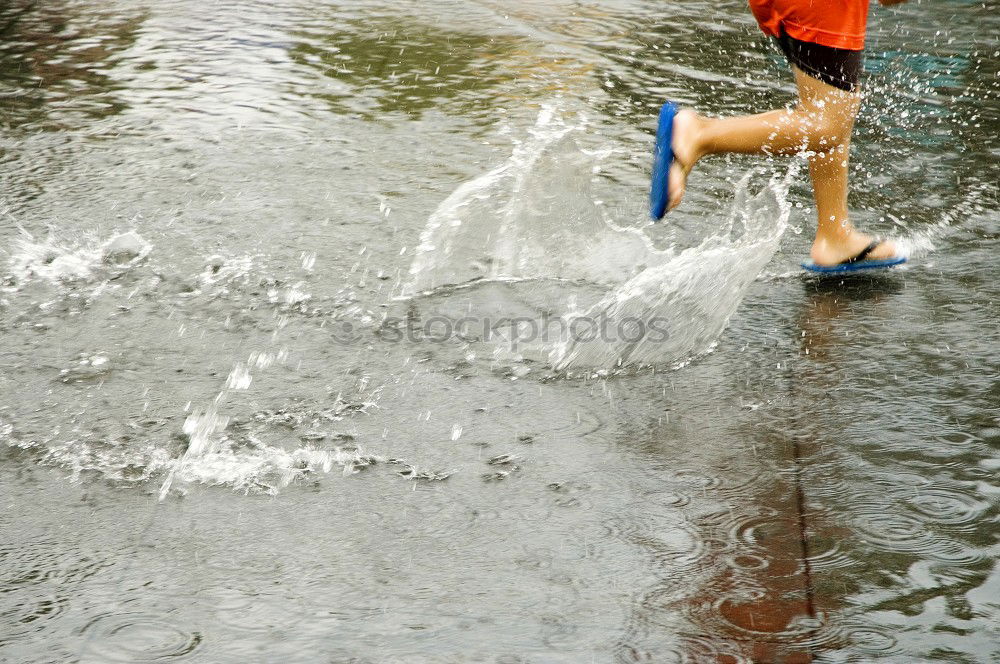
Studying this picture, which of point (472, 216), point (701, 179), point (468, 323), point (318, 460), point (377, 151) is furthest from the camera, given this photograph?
point (377, 151)

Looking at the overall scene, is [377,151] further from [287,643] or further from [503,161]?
[287,643]

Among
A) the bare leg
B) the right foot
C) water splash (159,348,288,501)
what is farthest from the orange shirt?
water splash (159,348,288,501)

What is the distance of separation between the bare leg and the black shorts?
0.07ft

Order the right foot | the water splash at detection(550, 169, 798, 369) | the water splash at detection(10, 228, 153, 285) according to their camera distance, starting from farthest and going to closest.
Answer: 1. the water splash at detection(10, 228, 153, 285)
2. the right foot
3. the water splash at detection(550, 169, 798, 369)

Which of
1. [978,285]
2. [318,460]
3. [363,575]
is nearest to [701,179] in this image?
[978,285]

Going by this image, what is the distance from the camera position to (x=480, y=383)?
3041 mm

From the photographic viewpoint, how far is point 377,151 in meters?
4.81

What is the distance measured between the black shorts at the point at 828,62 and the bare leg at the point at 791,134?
0.02 metres

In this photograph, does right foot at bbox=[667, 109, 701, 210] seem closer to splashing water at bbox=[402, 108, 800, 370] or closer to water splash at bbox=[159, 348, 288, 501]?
splashing water at bbox=[402, 108, 800, 370]

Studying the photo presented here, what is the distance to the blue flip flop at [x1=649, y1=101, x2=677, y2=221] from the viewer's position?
3.39 meters

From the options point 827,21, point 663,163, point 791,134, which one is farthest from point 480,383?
point 827,21

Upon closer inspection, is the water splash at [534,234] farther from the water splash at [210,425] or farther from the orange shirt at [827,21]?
the orange shirt at [827,21]

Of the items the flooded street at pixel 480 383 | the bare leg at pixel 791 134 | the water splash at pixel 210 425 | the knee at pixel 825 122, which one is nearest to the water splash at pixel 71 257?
the flooded street at pixel 480 383

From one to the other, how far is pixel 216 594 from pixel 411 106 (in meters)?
3.50
